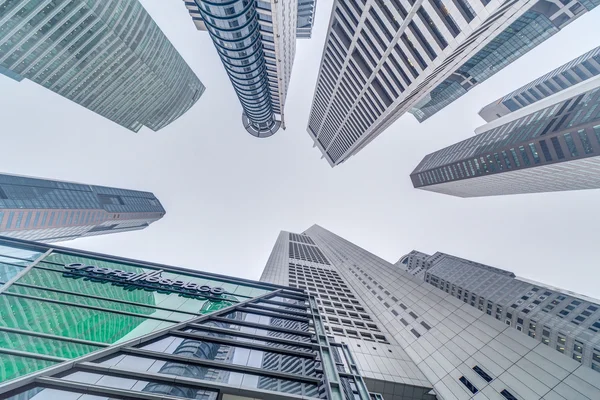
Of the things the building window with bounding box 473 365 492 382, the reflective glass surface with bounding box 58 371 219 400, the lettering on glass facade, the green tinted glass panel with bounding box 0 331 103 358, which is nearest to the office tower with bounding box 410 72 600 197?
the building window with bounding box 473 365 492 382

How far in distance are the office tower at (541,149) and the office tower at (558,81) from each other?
3162cm

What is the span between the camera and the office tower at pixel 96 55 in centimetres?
7412

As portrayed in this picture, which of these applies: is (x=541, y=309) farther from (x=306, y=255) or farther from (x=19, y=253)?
(x=19, y=253)

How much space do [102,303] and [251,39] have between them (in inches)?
2210

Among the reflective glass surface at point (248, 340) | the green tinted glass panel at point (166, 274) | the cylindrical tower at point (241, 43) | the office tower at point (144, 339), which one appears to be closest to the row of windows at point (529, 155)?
the cylindrical tower at point (241, 43)

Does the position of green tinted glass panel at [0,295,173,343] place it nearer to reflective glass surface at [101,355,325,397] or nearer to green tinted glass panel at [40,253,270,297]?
reflective glass surface at [101,355,325,397]

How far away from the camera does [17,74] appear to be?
82.9 metres

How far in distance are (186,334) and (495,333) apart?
103 feet

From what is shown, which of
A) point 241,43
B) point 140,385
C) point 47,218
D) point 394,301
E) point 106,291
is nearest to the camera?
point 140,385

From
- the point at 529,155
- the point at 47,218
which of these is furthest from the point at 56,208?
the point at 529,155

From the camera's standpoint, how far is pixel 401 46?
4294 centimetres

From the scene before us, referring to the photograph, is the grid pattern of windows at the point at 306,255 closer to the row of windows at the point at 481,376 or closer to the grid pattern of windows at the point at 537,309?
the grid pattern of windows at the point at 537,309

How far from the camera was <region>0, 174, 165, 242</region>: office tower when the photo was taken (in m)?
89.4

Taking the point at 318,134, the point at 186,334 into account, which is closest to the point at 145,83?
the point at 318,134
